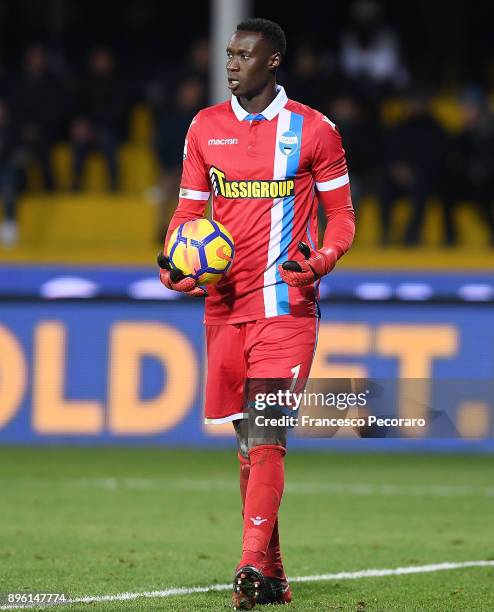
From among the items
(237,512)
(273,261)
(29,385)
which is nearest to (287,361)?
(273,261)

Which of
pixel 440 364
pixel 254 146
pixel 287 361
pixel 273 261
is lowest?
pixel 440 364

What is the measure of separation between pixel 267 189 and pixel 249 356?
642 mm

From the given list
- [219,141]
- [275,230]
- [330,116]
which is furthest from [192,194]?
[330,116]

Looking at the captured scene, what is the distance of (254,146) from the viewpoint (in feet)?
19.4

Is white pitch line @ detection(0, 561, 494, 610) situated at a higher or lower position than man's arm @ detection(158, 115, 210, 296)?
lower

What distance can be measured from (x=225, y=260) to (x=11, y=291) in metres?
6.02

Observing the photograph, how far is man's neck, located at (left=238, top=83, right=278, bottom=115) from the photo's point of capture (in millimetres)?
5945

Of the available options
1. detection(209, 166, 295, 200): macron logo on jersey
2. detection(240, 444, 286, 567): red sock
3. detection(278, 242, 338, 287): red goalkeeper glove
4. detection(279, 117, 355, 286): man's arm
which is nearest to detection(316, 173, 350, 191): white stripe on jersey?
detection(279, 117, 355, 286): man's arm

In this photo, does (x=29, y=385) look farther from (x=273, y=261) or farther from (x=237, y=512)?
(x=273, y=261)

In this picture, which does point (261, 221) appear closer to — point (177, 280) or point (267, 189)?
point (267, 189)

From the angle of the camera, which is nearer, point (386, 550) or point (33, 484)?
point (386, 550)

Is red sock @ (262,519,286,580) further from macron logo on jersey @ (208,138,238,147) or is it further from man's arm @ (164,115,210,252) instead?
macron logo on jersey @ (208,138,238,147)

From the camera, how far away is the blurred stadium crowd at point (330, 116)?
15562mm

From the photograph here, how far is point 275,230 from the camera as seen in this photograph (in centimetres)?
592
